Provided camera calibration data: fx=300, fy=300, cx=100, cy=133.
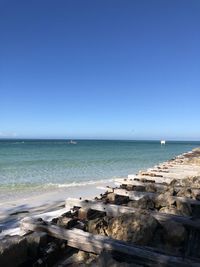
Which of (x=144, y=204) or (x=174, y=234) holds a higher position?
(x=144, y=204)

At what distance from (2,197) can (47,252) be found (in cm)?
948

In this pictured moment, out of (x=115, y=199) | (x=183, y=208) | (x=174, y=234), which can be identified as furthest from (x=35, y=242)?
(x=115, y=199)

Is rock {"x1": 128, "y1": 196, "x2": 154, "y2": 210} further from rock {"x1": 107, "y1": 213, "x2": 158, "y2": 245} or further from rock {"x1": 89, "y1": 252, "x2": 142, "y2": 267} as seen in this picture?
rock {"x1": 89, "y1": 252, "x2": 142, "y2": 267}

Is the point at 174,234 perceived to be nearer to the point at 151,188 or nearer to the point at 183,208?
the point at 183,208

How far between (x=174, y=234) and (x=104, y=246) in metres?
1.21

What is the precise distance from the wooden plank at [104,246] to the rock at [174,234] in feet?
2.99

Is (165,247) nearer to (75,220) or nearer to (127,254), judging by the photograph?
(127,254)

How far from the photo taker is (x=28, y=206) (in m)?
10.7

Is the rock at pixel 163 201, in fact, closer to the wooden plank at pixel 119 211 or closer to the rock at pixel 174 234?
the wooden plank at pixel 119 211

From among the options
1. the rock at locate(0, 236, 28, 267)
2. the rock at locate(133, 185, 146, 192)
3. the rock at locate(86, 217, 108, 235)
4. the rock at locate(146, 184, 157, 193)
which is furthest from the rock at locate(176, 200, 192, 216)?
the rock at locate(0, 236, 28, 267)

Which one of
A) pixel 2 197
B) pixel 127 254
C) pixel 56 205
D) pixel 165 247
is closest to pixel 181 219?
pixel 165 247

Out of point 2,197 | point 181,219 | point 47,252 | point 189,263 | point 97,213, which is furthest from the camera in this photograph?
point 2,197

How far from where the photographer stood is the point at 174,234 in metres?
4.28

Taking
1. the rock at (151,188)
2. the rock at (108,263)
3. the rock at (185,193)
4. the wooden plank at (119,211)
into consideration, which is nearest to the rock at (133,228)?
the wooden plank at (119,211)
